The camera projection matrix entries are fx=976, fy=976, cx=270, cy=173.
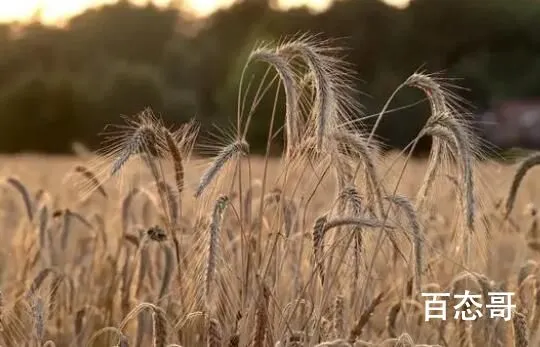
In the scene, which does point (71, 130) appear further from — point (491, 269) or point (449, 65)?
point (491, 269)

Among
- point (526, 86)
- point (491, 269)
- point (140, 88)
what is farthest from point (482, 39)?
point (491, 269)

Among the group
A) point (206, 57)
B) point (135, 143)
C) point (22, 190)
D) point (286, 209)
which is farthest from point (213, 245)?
point (206, 57)

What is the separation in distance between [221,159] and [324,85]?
0.84ft

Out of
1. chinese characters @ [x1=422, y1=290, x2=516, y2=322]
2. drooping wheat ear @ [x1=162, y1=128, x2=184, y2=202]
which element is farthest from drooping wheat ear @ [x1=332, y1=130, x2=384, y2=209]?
chinese characters @ [x1=422, y1=290, x2=516, y2=322]

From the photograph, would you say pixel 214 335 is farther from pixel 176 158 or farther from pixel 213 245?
pixel 176 158

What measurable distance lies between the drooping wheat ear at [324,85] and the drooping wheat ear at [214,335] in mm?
398

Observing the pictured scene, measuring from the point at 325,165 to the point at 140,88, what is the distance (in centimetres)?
3100

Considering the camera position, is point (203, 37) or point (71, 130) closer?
point (71, 130)

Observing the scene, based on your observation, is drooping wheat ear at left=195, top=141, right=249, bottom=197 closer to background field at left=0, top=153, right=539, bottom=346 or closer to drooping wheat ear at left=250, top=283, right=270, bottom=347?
background field at left=0, top=153, right=539, bottom=346

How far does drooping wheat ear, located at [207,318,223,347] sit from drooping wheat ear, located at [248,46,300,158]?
0.38 m

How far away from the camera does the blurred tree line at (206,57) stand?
32625 mm

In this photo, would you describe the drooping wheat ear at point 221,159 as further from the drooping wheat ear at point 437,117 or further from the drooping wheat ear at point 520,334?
the drooping wheat ear at point 520,334

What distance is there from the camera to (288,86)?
79.3 inches

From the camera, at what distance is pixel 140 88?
32.6 meters
